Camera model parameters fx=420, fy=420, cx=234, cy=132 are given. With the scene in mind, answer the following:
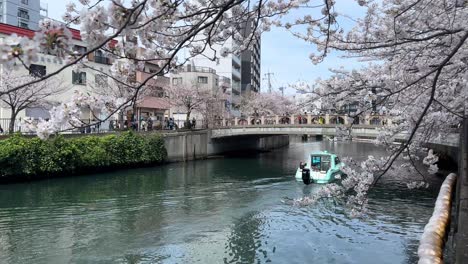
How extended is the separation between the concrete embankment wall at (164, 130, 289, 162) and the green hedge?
2.34m

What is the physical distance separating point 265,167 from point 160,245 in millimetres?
18808

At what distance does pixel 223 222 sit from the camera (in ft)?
40.1

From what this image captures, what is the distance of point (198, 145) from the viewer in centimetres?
3372

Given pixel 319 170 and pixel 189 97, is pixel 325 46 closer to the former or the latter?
pixel 319 170

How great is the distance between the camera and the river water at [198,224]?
30.5ft

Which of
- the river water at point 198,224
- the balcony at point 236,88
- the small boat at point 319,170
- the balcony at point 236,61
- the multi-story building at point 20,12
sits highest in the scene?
the multi-story building at point 20,12

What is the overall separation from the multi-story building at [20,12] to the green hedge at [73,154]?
80.7 ft

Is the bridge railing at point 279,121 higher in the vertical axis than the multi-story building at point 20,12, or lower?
lower

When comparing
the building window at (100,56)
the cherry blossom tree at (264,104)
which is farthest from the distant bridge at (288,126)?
the cherry blossom tree at (264,104)

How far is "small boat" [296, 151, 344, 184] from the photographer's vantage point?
62.1 feet

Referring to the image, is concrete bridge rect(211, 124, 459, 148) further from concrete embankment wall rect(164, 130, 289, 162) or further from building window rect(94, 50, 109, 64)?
building window rect(94, 50, 109, 64)

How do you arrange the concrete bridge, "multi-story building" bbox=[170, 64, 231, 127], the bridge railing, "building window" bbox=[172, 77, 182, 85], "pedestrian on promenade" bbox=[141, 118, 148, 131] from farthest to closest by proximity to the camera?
1. "multi-story building" bbox=[170, 64, 231, 127]
2. "building window" bbox=[172, 77, 182, 85]
3. "pedestrian on promenade" bbox=[141, 118, 148, 131]
4. the bridge railing
5. the concrete bridge

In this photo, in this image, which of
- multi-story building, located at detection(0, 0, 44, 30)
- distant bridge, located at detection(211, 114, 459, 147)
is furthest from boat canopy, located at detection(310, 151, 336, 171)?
multi-story building, located at detection(0, 0, 44, 30)

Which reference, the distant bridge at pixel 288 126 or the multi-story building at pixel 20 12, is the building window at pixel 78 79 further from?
the multi-story building at pixel 20 12
